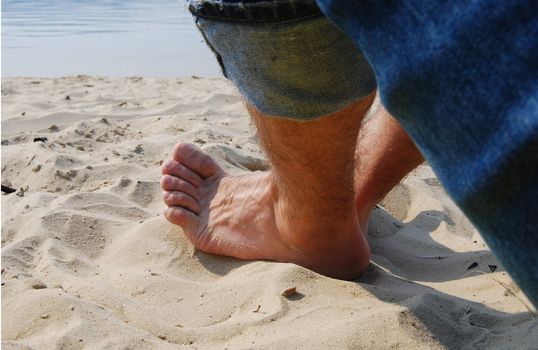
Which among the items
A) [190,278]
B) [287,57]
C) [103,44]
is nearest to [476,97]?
[287,57]

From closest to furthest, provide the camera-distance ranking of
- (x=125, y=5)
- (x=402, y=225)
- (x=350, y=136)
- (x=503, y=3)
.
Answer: (x=503, y=3), (x=350, y=136), (x=402, y=225), (x=125, y=5)

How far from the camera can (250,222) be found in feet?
7.07

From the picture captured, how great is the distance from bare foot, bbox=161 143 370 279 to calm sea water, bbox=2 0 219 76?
12.6 feet

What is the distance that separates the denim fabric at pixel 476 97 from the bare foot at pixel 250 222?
4.32ft

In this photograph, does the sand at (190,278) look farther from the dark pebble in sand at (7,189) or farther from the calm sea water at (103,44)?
the calm sea water at (103,44)

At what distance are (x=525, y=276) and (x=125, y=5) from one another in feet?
40.8

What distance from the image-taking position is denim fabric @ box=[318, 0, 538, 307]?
0.51 metres

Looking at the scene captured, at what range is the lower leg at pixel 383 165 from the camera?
7.34 feet

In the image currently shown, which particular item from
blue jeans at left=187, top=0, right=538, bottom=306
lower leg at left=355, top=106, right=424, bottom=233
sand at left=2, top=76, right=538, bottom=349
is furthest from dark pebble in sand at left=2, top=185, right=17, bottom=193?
blue jeans at left=187, top=0, right=538, bottom=306

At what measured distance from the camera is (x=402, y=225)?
252 centimetres

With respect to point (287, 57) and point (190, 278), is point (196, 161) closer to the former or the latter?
point (190, 278)

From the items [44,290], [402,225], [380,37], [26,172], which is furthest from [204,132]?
[380,37]

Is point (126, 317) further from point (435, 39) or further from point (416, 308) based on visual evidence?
point (435, 39)

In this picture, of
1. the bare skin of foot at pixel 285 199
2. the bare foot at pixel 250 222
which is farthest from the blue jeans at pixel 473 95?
the bare foot at pixel 250 222
